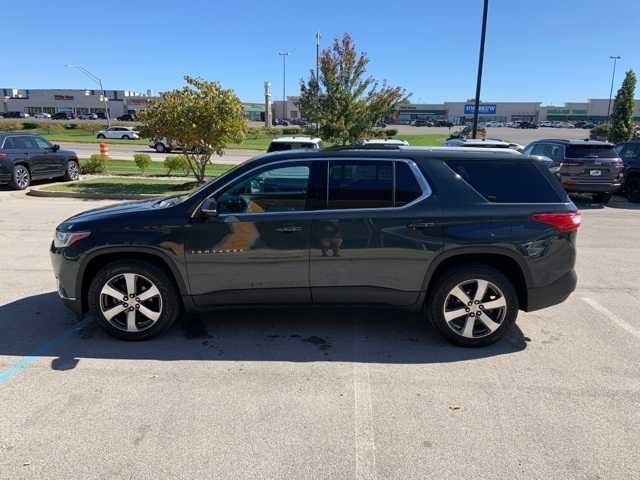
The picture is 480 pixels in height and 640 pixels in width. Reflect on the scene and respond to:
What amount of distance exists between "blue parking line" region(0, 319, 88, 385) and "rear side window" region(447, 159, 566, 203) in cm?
368

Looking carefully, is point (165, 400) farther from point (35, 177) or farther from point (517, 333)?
point (35, 177)

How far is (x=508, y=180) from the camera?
410 cm

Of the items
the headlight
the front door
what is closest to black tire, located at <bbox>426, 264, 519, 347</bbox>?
the front door

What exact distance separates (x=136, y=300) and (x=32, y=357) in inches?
35.4

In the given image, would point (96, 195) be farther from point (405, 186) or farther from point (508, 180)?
point (508, 180)

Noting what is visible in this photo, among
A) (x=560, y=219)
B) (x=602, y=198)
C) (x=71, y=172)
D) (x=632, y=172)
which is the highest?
(x=560, y=219)

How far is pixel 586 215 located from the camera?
1181 cm

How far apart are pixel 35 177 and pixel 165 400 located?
14.2 m

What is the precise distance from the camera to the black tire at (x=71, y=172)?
16188 mm

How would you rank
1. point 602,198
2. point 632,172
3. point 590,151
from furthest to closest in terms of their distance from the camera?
point 632,172, point 602,198, point 590,151

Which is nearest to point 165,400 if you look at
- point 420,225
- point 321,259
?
point 321,259

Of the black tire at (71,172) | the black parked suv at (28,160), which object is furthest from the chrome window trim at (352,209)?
the black tire at (71,172)

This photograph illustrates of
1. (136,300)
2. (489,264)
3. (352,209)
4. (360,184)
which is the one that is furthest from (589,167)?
(136,300)

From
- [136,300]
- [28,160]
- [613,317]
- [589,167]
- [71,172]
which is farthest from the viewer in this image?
[71,172]
